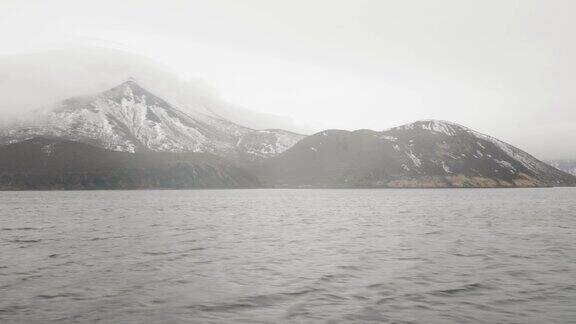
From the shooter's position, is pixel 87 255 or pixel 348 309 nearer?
pixel 348 309

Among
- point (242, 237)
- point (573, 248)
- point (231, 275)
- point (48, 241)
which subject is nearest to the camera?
point (231, 275)

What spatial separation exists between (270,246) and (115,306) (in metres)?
23.3

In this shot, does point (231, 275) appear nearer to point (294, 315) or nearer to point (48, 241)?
point (294, 315)

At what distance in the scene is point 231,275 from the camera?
2983 cm

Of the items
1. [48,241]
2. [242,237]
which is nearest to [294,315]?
[242,237]

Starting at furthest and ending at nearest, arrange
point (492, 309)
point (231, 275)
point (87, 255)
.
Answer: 1. point (87, 255)
2. point (231, 275)
3. point (492, 309)

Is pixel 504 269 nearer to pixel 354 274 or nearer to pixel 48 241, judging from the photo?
pixel 354 274

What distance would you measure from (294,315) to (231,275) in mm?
10255

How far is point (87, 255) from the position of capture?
3766cm

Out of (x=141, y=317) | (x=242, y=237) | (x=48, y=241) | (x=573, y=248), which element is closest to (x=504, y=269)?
(x=573, y=248)

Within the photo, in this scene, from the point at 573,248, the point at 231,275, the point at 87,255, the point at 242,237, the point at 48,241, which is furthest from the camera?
the point at 242,237

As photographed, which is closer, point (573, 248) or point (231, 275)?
point (231, 275)

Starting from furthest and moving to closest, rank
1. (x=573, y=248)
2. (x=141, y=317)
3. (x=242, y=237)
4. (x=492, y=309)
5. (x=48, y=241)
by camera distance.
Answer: (x=242, y=237)
(x=48, y=241)
(x=573, y=248)
(x=492, y=309)
(x=141, y=317)

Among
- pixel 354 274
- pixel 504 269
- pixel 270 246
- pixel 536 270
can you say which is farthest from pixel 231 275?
pixel 536 270
